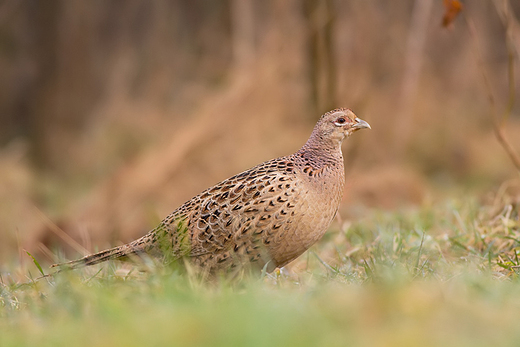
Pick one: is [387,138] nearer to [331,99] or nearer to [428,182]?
[428,182]

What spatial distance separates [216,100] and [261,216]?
19.2 feet

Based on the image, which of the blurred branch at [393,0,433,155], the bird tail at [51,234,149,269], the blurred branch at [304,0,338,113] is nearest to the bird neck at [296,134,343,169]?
the bird tail at [51,234,149,269]

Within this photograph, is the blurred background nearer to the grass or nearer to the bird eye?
the bird eye

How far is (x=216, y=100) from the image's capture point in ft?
31.4

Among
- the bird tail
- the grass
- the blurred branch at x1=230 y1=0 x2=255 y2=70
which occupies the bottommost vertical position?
the bird tail

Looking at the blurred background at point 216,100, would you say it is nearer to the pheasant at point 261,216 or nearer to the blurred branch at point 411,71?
the blurred branch at point 411,71

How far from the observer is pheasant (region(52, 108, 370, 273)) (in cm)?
386

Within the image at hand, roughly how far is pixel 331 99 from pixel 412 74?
5.31 ft

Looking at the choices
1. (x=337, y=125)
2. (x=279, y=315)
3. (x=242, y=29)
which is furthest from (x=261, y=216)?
(x=242, y=29)

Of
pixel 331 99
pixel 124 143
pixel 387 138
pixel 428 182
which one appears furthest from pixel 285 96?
pixel 124 143

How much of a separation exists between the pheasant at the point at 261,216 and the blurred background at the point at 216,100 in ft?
9.02

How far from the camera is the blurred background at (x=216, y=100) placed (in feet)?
30.7

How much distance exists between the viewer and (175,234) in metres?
4.22

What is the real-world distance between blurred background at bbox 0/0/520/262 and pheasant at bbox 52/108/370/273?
2750 mm
